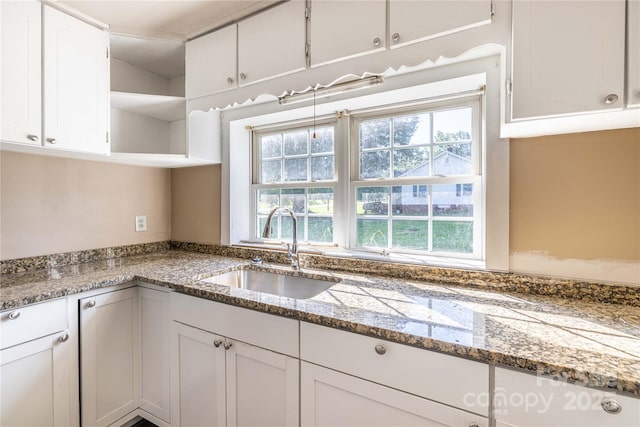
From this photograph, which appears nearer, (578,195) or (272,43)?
(578,195)

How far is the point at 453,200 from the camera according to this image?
1599 mm

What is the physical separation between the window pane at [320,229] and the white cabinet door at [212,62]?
3.28 ft

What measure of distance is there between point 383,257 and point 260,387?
0.91m

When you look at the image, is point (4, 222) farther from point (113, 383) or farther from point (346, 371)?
point (346, 371)

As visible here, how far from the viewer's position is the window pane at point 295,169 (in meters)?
2.10

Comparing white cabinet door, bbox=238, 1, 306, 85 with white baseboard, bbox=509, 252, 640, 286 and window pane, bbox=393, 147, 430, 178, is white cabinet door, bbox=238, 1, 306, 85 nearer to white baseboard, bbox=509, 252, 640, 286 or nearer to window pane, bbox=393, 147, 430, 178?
window pane, bbox=393, 147, 430, 178

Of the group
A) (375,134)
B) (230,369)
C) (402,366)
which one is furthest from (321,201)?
(402,366)

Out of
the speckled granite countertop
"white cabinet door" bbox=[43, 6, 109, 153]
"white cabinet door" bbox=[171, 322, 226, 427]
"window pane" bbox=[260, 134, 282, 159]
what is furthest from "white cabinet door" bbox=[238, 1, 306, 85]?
"white cabinet door" bbox=[171, 322, 226, 427]

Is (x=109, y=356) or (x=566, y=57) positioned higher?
(x=566, y=57)

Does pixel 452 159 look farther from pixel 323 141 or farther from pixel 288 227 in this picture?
pixel 288 227

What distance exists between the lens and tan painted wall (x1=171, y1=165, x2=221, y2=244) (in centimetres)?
222

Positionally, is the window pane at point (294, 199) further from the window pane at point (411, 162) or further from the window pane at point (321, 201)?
the window pane at point (411, 162)

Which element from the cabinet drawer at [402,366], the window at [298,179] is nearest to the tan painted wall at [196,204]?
the window at [298,179]

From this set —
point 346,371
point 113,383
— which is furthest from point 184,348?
point 346,371
